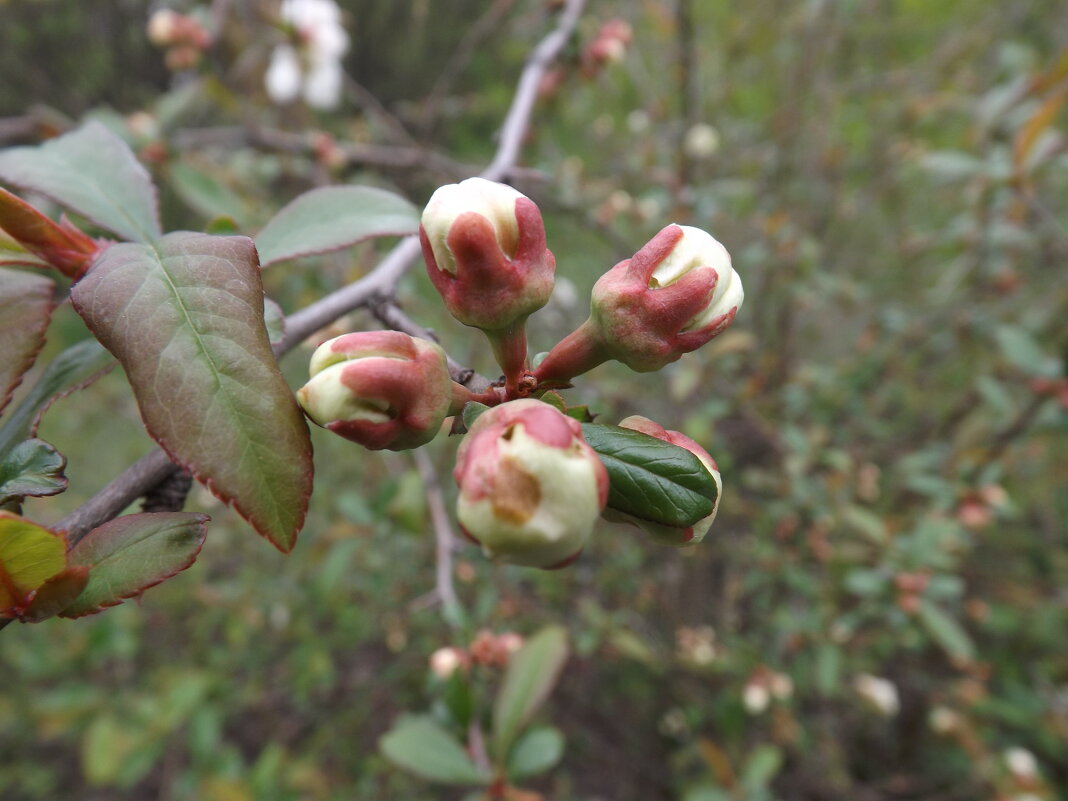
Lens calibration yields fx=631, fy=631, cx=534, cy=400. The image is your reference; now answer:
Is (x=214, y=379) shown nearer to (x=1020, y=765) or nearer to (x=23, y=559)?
(x=23, y=559)

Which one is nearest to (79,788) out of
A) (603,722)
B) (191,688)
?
(191,688)

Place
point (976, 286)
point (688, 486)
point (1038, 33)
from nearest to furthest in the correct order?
point (688, 486) → point (976, 286) → point (1038, 33)

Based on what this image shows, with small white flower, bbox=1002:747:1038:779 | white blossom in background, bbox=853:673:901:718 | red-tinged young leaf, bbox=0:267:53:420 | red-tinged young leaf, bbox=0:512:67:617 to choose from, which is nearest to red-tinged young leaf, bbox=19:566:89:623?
red-tinged young leaf, bbox=0:512:67:617

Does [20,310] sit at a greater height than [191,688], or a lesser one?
greater

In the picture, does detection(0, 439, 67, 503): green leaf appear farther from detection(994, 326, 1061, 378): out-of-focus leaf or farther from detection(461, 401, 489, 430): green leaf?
detection(994, 326, 1061, 378): out-of-focus leaf

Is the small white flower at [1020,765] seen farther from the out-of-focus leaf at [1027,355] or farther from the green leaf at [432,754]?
the green leaf at [432,754]

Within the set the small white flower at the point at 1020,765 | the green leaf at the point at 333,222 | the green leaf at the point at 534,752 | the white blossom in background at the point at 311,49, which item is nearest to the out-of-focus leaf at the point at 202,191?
the white blossom in background at the point at 311,49

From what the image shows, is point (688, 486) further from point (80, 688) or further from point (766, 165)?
point (766, 165)
